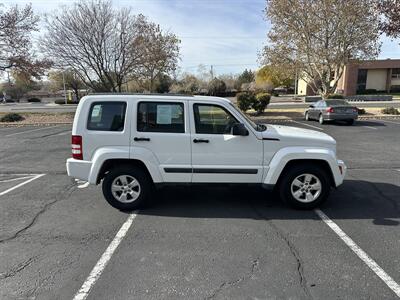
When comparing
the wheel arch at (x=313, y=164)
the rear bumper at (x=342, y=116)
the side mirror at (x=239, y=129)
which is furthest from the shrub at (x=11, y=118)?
the wheel arch at (x=313, y=164)

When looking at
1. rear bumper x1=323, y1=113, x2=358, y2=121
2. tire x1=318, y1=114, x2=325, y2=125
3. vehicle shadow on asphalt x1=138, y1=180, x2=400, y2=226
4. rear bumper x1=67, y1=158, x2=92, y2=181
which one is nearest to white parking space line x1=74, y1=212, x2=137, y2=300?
vehicle shadow on asphalt x1=138, y1=180, x2=400, y2=226

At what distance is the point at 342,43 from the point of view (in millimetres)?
21078

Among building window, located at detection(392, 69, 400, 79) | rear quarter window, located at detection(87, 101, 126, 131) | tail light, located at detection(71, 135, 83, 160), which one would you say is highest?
building window, located at detection(392, 69, 400, 79)

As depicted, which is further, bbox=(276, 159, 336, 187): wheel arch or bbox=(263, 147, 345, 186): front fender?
bbox=(276, 159, 336, 187): wheel arch

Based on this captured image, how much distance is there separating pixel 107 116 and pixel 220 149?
1820 millimetres

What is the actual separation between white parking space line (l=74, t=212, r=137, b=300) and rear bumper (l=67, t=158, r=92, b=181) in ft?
3.24

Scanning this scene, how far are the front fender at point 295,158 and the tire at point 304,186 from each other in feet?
0.53

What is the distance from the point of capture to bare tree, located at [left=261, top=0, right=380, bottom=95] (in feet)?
65.2

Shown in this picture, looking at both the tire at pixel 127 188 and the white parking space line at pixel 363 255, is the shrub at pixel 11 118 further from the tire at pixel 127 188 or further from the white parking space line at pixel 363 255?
the white parking space line at pixel 363 255

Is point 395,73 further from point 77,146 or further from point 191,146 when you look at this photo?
point 77,146

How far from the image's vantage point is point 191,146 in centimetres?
463

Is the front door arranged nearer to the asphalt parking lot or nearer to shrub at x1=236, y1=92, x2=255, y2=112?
the asphalt parking lot

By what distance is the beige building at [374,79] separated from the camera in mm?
54125

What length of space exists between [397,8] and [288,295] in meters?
16.1
